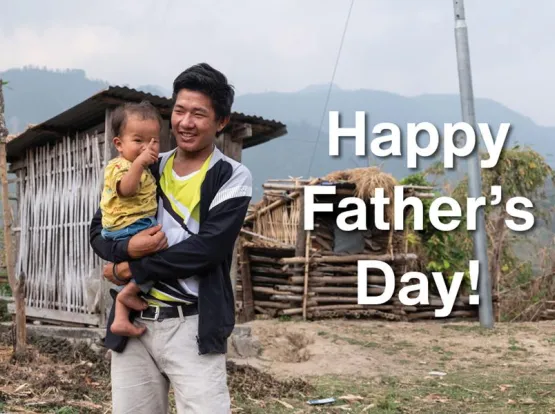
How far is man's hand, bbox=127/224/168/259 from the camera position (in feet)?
7.62

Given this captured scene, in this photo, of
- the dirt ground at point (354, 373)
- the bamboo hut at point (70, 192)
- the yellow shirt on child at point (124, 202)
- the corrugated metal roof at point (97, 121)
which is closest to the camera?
the yellow shirt on child at point (124, 202)

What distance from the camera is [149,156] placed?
7.90ft

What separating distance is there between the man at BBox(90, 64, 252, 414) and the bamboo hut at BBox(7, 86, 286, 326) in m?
4.56

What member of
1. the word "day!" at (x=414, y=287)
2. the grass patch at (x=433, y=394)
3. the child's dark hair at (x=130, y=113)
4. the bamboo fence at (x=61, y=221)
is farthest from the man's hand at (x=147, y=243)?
the word "day!" at (x=414, y=287)

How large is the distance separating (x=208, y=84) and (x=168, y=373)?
103cm

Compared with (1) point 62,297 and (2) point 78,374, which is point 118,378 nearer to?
(2) point 78,374

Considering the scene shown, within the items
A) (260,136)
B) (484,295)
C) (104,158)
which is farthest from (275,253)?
(104,158)

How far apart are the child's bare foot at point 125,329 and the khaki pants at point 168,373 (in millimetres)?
38

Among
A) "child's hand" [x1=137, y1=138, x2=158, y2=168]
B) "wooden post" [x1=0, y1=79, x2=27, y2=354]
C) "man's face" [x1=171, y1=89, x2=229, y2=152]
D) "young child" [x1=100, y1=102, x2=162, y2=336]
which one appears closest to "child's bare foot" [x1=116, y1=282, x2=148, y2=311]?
"young child" [x1=100, y1=102, x2=162, y2=336]

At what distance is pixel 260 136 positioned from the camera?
339 inches

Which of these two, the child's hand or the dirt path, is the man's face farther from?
the dirt path

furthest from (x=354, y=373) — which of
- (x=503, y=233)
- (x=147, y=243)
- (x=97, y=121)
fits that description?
(x=503, y=233)

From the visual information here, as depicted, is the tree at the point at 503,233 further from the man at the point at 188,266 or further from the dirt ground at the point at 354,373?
the man at the point at 188,266

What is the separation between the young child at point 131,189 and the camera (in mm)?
2375
